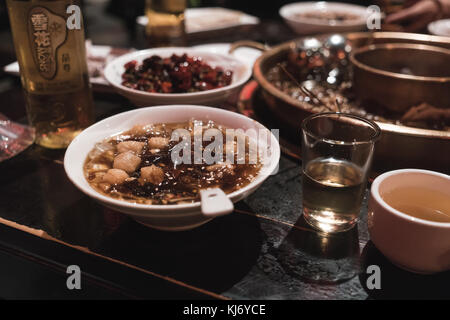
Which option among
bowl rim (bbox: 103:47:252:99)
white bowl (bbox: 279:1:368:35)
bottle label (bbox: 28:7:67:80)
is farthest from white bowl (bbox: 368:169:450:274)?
white bowl (bbox: 279:1:368:35)

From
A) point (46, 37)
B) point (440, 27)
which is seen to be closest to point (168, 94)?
point (46, 37)

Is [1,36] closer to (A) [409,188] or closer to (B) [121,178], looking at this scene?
(B) [121,178]

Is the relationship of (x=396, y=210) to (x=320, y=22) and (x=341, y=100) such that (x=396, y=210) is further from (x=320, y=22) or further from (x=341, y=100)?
(x=320, y=22)

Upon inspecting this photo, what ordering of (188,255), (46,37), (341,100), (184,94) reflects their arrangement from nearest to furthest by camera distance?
(188,255), (46,37), (184,94), (341,100)

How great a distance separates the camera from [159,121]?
1.53 meters

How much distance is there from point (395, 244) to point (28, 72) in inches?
54.8

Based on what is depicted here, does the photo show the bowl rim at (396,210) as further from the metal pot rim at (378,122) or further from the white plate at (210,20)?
the white plate at (210,20)

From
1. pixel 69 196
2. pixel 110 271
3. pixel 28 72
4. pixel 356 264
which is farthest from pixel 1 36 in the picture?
pixel 356 264

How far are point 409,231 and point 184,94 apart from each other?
0.98 metres

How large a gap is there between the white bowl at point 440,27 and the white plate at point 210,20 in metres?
1.36

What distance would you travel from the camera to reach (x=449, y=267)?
1.06m

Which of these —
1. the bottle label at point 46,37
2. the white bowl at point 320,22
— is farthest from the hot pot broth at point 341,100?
the bottle label at point 46,37

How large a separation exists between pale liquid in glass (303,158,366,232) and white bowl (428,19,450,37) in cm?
210

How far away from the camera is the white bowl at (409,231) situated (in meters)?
1.00
